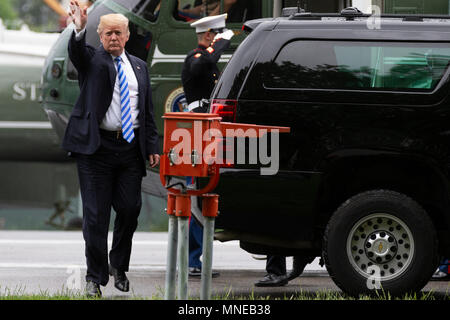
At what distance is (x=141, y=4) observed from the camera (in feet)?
38.4

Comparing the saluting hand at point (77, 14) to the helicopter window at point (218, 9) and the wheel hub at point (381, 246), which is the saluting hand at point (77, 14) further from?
the helicopter window at point (218, 9)

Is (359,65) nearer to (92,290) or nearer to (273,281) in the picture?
(273,281)

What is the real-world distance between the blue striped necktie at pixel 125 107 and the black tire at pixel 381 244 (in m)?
1.53

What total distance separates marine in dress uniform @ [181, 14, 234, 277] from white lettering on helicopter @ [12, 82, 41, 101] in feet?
24.1

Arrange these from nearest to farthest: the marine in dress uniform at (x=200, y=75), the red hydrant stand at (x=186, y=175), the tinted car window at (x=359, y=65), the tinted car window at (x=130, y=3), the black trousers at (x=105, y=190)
Answer: the red hydrant stand at (x=186, y=175) < the tinted car window at (x=359, y=65) < the black trousers at (x=105, y=190) < the marine in dress uniform at (x=200, y=75) < the tinted car window at (x=130, y=3)

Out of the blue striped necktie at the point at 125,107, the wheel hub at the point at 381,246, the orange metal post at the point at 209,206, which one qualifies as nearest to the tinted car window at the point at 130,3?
the blue striped necktie at the point at 125,107

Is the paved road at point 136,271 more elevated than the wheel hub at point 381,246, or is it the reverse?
the wheel hub at point 381,246

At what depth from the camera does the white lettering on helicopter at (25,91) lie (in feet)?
54.7

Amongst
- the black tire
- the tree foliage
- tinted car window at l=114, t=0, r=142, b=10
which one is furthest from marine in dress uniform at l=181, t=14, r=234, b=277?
the tree foliage

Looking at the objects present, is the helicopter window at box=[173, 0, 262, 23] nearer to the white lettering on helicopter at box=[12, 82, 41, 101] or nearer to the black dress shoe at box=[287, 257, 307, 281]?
the black dress shoe at box=[287, 257, 307, 281]

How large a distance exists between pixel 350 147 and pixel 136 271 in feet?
10.1

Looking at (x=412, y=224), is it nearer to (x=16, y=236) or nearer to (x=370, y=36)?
(x=370, y=36)

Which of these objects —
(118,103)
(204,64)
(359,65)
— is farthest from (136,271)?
(359,65)

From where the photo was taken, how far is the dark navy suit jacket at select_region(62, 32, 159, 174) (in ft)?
26.3
